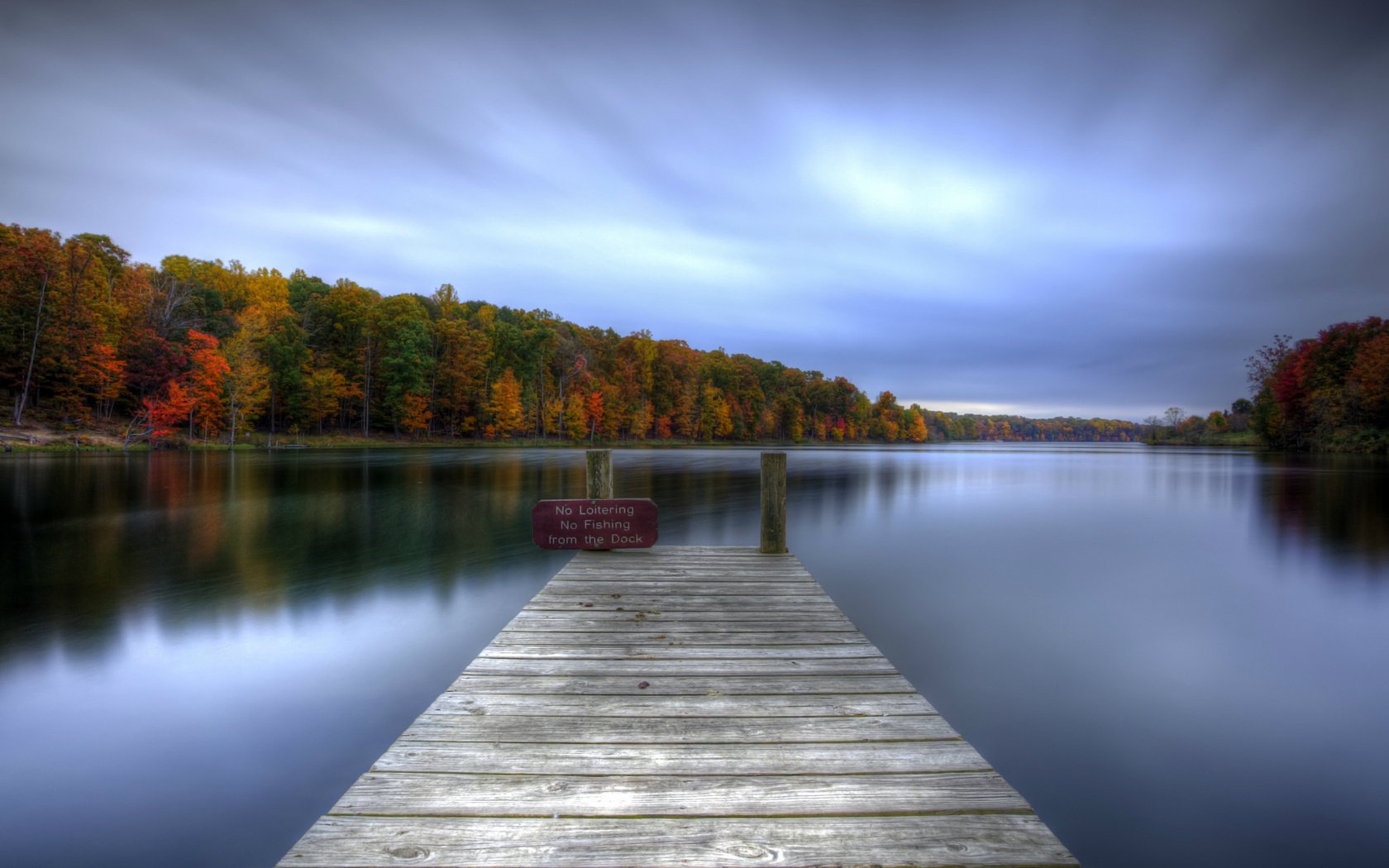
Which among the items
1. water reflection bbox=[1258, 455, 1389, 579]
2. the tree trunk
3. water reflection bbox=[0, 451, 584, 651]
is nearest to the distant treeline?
the tree trunk

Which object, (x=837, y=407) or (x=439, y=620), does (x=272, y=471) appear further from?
(x=837, y=407)

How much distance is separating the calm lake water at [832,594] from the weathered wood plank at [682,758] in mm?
1613

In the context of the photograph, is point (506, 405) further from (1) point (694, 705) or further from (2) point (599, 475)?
(1) point (694, 705)

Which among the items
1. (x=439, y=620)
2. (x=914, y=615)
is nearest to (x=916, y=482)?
(x=914, y=615)

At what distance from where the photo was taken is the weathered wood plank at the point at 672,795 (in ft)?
6.43

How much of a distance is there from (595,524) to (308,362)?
56197 millimetres

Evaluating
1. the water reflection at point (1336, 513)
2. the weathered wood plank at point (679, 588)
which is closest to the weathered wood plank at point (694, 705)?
the weathered wood plank at point (679, 588)

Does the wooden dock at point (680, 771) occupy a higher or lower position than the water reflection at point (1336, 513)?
higher

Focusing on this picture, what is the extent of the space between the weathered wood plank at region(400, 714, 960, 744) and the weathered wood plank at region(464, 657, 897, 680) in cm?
53

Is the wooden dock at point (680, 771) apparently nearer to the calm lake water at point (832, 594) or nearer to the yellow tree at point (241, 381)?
the calm lake water at point (832, 594)

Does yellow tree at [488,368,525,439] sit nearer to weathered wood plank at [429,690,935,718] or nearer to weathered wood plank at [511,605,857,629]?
weathered wood plank at [511,605,857,629]

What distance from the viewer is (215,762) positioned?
380cm

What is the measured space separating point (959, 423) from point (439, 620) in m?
192

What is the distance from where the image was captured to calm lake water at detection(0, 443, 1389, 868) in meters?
3.35
